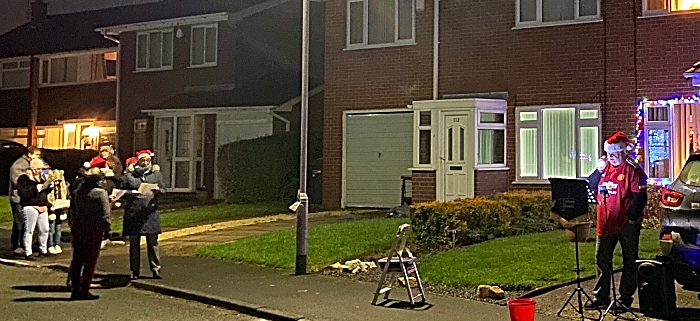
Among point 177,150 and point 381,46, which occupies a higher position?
point 381,46

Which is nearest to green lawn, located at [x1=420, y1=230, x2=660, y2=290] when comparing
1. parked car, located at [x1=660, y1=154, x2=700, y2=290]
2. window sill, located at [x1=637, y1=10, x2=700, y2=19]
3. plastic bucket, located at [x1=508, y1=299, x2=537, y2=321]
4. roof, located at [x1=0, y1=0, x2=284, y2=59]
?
parked car, located at [x1=660, y1=154, x2=700, y2=290]

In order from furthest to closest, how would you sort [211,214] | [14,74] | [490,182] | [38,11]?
[38,11] → [14,74] → [211,214] → [490,182]

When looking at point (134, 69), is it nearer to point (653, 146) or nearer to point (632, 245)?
point (653, 146)

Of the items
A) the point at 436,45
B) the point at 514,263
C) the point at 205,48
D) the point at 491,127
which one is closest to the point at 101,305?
the point at 514,263

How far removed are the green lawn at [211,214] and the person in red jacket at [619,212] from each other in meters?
11.5

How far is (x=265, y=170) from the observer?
24062 mm

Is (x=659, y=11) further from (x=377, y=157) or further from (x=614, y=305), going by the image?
(x=614, y=305)

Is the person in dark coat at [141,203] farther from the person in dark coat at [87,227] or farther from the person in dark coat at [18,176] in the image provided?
the person in dark coat at [18,176]

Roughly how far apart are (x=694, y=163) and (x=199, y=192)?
19401mm

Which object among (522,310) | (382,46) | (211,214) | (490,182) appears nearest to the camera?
(522,310)

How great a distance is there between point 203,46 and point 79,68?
8.51 metres

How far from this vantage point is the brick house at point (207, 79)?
88.3 ft

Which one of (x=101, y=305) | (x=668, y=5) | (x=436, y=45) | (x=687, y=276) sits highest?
(x=668, y=5)

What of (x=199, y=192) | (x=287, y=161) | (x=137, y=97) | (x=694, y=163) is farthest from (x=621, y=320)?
(x=137, y=97)
